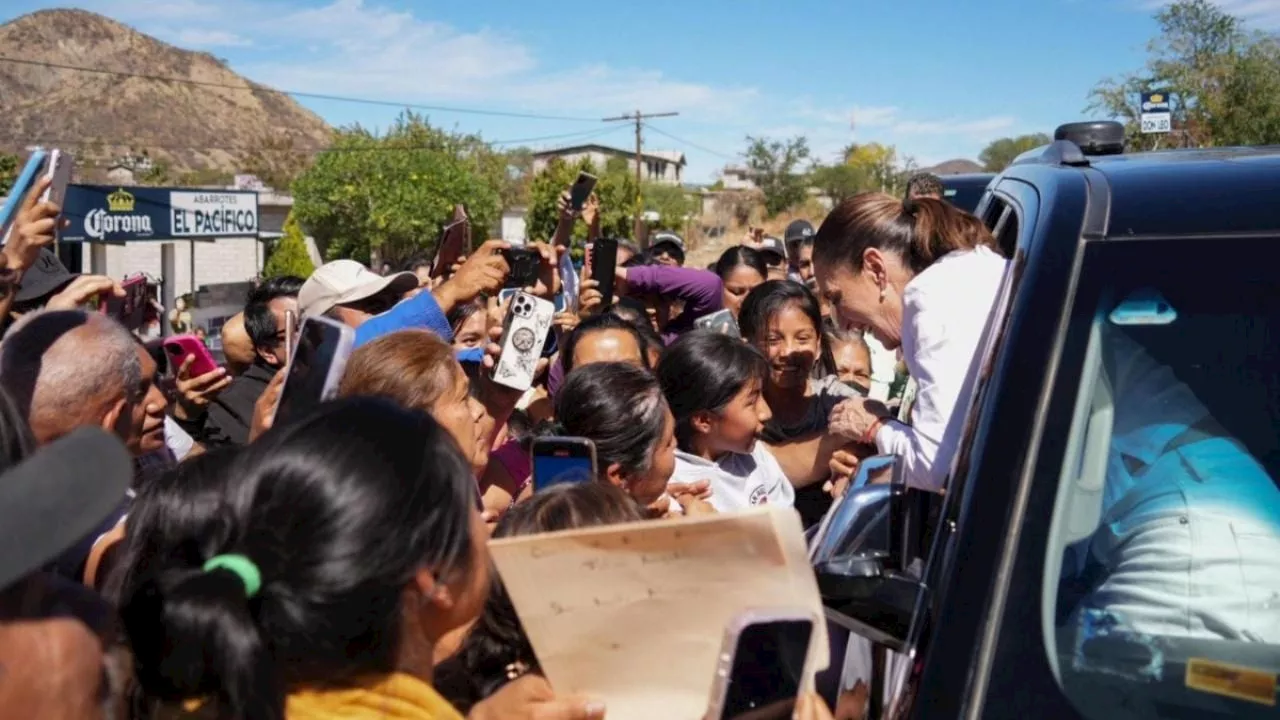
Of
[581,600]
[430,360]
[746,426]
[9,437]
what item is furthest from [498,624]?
[746,426]

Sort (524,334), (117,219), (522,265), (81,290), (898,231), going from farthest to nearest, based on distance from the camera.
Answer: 1. (117,219)
2. (522,265)
3. (524,334)
4. (81,290)
5. (898,231)

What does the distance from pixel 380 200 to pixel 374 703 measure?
40872mm

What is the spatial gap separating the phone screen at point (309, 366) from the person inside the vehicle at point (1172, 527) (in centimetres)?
123

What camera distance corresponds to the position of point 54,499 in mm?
1109

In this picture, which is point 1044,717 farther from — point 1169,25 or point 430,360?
point 1169,25

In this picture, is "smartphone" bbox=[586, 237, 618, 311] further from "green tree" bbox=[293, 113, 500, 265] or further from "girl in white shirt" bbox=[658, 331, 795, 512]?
"green tree" bbox=[293, 113, 500, 265]

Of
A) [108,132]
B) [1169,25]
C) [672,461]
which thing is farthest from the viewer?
[108,132]

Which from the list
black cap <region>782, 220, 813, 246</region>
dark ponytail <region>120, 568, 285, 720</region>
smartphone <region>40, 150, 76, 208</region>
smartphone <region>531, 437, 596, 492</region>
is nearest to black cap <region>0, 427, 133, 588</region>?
dark ponytail <region>120, 568, 285, 720</region>

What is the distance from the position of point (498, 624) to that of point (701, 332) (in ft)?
6.63

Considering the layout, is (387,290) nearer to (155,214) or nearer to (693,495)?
→ (693,495)

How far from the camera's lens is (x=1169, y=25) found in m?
20.5

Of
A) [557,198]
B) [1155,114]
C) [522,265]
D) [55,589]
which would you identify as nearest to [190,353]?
[522,265]

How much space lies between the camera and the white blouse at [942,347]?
6.98 feet

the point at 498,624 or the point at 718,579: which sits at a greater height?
the point at 718,579
